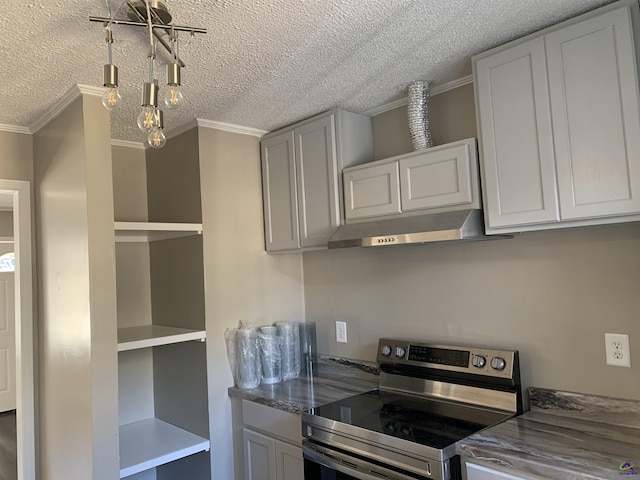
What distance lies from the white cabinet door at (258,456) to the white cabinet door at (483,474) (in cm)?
103

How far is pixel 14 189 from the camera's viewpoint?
253cm

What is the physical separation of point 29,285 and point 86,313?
734 mm

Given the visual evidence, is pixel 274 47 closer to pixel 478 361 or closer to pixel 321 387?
pixel 478 361

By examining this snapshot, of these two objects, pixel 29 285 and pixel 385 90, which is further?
pixel 29 285

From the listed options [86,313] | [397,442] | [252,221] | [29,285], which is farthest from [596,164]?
[29,285]

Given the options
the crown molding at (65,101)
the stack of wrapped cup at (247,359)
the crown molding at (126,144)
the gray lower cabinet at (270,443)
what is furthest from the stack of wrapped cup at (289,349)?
the crown molding at (65,101)

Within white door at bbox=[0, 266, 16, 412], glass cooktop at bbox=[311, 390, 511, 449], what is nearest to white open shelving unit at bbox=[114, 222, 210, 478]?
glass cooktop at bbox=[311, 390, 511, 449]

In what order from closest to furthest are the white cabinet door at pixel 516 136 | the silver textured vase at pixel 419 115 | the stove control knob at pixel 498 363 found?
the white cabinet door at pixel 516 136 → the stove control knob at pixel 498 363 → the silver textured vase at pixel 419 115

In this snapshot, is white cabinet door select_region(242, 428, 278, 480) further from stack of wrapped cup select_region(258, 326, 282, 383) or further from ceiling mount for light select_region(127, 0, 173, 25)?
ceiling mount for light select_region(127, 0, 173, 25)

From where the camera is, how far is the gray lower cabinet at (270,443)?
219 centimetres

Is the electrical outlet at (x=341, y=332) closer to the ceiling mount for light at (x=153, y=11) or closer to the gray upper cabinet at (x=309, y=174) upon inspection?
the gray upper cabinet at (x=309, y=174)

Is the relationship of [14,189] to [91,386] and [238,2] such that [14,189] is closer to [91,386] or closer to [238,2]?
[91,386]

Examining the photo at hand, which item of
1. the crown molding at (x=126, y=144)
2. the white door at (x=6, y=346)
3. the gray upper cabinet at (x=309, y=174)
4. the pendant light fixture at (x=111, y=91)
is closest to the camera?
the pendant light fixture at (x=111, y=91)

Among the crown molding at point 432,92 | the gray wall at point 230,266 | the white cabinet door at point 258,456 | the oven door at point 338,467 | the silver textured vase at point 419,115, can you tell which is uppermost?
the crown molding at point 432,92
